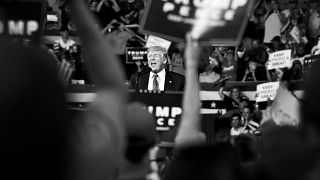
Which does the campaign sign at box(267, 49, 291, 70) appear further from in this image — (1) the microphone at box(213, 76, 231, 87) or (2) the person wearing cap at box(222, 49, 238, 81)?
(2) the person wearing cap at box(222, 49, 238, 81)

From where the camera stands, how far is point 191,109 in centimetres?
268

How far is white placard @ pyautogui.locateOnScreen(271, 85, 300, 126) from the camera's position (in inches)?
136

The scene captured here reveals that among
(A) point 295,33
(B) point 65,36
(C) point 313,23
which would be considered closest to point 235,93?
(A) point 295,33

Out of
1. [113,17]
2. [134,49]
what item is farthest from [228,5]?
[113,17]

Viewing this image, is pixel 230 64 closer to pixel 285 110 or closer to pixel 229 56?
pixel 229 56

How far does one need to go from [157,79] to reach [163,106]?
9.31ft

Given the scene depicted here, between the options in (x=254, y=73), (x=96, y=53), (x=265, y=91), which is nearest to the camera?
(x=96, y=53)

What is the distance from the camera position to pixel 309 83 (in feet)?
6.91

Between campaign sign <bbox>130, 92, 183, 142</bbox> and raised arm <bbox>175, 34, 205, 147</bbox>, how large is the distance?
318cm

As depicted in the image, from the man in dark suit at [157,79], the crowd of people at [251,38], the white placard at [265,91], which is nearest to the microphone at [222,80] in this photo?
the crowd of people at [251,38]

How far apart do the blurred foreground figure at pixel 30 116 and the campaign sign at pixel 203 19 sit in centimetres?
184

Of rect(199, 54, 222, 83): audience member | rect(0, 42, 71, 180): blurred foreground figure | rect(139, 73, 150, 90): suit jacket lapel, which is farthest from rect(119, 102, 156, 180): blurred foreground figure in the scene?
rect(199, 54, 222, 83): audience member

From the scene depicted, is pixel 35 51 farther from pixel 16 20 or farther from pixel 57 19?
pixel 57 19

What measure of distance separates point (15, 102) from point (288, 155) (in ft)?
3.09
